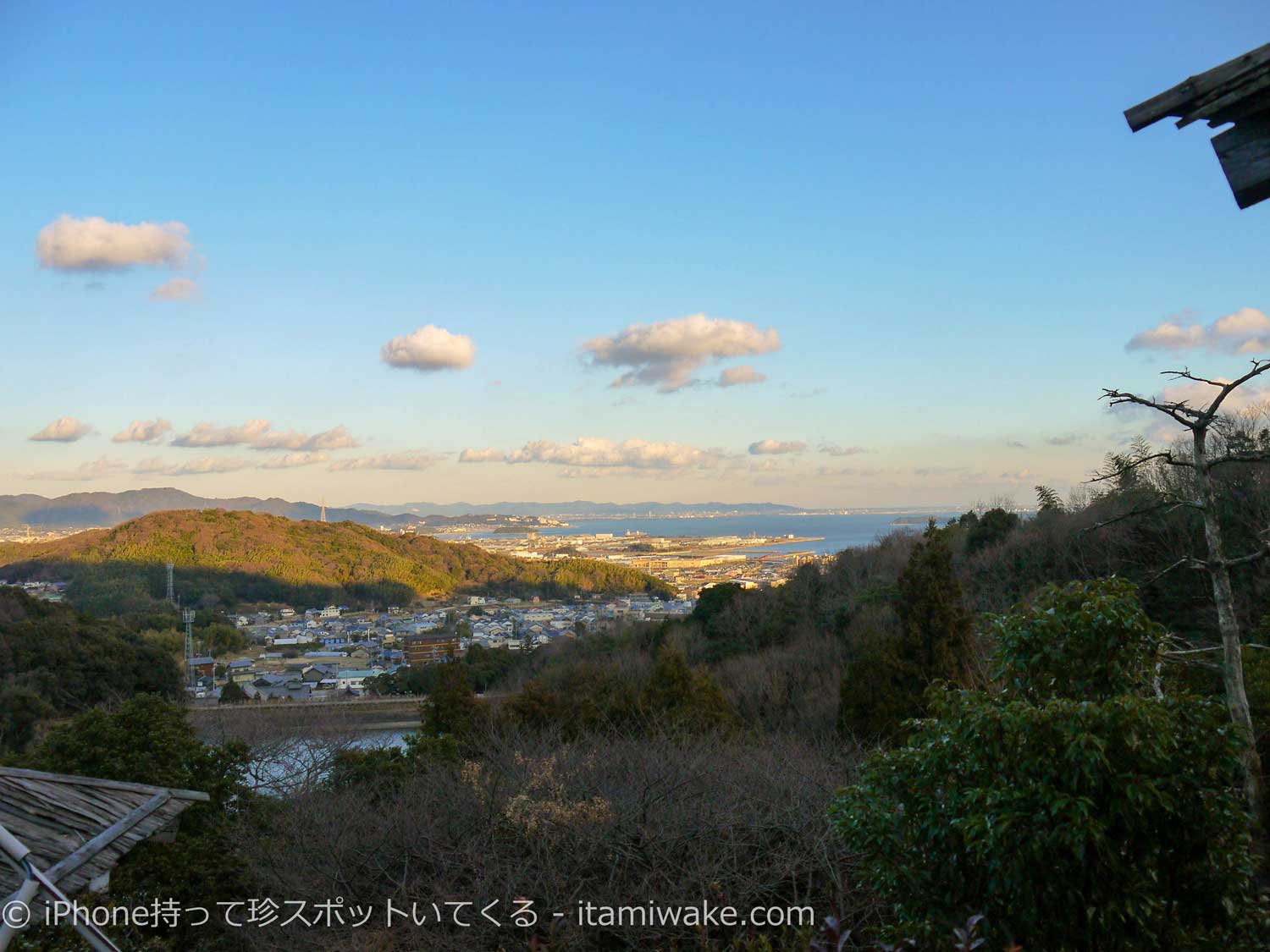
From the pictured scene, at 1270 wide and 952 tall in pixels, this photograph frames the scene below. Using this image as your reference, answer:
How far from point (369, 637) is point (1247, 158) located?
45.3 metres

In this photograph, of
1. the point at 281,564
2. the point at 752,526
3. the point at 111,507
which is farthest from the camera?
the point at 752,526

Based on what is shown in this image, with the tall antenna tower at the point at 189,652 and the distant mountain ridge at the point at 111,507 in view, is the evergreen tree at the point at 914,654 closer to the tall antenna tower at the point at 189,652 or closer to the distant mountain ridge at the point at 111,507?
the tall antenna tower at the point at 189,652

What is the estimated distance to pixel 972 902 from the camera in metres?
3.21

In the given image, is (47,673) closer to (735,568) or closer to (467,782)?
(467,782)

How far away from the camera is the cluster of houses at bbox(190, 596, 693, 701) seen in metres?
30.9

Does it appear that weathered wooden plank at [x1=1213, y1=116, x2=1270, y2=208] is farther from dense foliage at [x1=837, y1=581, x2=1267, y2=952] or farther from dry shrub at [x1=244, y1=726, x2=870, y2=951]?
dry shrub at [x1=244, y1=726, x2=870, y2=951]

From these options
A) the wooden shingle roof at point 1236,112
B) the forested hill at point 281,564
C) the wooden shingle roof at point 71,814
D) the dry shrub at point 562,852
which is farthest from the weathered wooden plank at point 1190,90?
the forested hill at point 281,564

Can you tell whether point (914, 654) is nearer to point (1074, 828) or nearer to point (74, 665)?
point (1074, 828)

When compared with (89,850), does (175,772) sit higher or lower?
lower

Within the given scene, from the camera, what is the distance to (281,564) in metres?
61.0

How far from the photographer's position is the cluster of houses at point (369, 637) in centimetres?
3086

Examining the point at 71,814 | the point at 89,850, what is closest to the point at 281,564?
the point at 71,814

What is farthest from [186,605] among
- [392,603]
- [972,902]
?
[972,902]

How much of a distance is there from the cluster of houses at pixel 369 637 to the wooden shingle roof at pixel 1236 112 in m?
17.2
